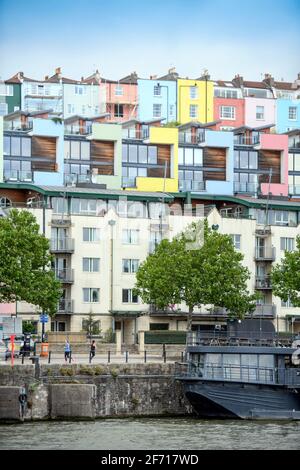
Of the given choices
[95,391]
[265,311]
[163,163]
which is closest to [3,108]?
[163,163]

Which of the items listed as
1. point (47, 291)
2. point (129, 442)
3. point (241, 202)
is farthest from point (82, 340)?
point (129, 442)

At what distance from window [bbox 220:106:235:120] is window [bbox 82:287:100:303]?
143 ft

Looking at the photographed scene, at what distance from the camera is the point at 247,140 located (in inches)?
5266

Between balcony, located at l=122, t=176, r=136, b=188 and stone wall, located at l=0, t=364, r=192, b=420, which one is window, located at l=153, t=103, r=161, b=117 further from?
stone wall, located at l=0, t=364, r=192, b=420

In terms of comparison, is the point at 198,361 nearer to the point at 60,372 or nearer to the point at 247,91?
the point at 60,372

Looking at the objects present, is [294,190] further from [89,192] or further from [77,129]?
[89,192]

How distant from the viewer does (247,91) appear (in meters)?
154

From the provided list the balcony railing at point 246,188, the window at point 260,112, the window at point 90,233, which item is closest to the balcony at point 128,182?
the balcony railing at point 246,188

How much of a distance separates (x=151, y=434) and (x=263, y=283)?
2159 inches

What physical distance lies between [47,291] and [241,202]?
31187 mm

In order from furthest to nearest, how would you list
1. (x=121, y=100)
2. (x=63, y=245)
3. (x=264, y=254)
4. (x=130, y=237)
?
(x=121, y=100) → (x=264, y=254) → (x=130, y=237) → (x=63, y=245)

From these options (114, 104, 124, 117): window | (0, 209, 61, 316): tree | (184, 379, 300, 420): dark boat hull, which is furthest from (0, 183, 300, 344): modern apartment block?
(184, 379, 300, 420): dark boat hull

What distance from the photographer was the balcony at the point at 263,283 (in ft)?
363

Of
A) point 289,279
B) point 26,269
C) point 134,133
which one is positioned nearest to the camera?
point 26,269
